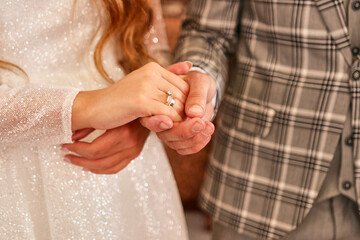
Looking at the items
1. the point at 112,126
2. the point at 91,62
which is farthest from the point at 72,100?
the point at 91,62

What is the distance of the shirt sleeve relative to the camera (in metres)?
1.14

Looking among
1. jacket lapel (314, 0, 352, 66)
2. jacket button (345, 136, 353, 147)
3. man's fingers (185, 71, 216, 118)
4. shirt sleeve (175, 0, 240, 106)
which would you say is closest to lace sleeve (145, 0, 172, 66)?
shirt sleeve (175, 0, 240, 106)

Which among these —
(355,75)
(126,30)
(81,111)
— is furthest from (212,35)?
(81,111)

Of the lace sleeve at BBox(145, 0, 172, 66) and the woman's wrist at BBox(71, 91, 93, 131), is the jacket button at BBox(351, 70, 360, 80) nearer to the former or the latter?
the lace sleeve at BBox(145, 0, 172, 66)

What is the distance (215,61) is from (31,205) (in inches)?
23.1

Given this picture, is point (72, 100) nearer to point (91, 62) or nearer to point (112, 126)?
point (112, 126)

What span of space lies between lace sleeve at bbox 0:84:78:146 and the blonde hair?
97 millimetres

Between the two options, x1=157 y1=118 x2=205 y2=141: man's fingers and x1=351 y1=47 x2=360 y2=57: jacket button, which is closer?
x1=157 y1=118 x2=205 y2=141: man's fingers

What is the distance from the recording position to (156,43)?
1128mm

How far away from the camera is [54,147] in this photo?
2.97ft

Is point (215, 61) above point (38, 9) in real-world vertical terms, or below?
below

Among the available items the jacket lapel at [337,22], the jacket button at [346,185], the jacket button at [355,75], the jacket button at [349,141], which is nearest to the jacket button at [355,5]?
the jacket lapel at [337,22]

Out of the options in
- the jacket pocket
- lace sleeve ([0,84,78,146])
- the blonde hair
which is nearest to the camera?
lace sleeve ([0,84,78,146])

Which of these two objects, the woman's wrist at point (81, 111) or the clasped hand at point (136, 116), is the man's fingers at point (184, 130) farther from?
the woman's wrist at point (81, 111)
